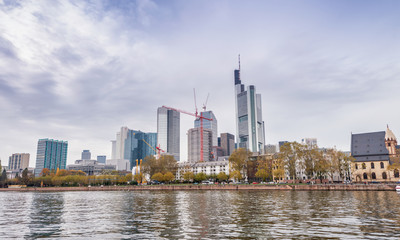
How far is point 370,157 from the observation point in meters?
152

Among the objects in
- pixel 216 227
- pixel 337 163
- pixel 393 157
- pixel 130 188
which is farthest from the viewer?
pixel 130 188

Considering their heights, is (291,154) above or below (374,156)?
below

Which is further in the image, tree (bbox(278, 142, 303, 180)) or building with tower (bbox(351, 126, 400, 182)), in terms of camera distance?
building with tower (bbox(351, 126, 400, 182))

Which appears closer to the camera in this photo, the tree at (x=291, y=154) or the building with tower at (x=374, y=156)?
the tree at (x=291, y=154)

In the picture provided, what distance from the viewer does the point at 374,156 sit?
151 meters

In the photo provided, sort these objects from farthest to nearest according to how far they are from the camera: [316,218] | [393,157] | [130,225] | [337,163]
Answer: [393,157] < [337,163] < [316,218] < [130,225]

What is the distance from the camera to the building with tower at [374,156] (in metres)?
146

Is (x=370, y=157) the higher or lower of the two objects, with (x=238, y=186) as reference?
higher

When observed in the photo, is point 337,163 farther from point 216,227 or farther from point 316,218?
point 216,227

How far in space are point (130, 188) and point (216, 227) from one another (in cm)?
13723

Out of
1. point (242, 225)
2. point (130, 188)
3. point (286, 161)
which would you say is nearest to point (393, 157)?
point (286, 161)

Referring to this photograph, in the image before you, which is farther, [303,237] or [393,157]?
[393,157]

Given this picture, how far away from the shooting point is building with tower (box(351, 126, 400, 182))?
479ft

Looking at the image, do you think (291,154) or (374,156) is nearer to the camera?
(291,154)
